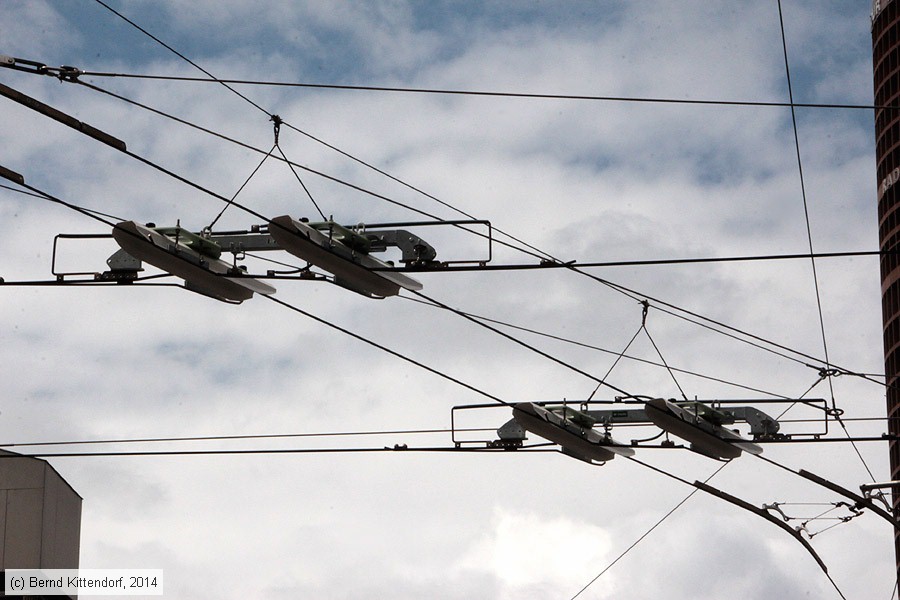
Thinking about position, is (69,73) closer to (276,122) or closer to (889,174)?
(276,122)

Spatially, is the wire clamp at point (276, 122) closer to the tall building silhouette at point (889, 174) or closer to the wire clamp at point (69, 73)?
the wire clamp at point (69, 73)

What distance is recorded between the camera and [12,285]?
715 inches

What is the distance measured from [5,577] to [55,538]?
2984 mm

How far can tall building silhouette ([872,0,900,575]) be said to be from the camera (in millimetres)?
101625

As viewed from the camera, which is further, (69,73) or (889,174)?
(889,174)

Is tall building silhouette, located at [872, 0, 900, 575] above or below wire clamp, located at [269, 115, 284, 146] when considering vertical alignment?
above

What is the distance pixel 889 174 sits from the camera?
103875 millimetres

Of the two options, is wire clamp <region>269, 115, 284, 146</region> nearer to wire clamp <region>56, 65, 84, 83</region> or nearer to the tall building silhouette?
wire clamp <region>56, 65, 84, 83</region>

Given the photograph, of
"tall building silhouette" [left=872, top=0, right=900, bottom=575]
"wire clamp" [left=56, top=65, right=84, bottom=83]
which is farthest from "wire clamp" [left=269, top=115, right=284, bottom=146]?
"tall building silhouette" [left=872, top=0, right=900, bottom=575]

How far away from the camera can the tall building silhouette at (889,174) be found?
102m

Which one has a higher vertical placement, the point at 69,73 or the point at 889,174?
the point at 889,174

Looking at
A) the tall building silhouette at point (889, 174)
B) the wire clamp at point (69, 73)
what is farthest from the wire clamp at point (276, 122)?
the tall building silhouette at point (889, 174)

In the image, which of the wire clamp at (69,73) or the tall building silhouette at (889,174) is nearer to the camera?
the wire clamp at (69,73)

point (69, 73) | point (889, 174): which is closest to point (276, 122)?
point (69, 73)
